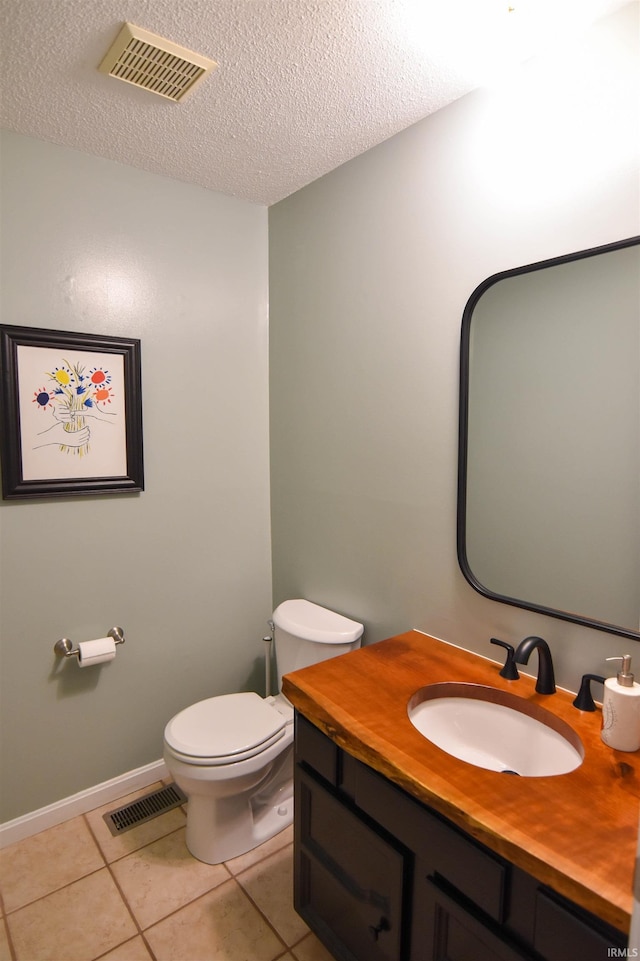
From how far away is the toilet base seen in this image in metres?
1.74

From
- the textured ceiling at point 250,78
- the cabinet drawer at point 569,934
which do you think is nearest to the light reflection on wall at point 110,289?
the textured ceiling at point 250,78

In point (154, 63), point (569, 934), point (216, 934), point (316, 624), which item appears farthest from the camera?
point (316, 624)

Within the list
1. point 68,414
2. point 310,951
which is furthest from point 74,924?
point 68,414

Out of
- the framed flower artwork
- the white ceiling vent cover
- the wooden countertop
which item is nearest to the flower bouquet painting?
the framed flower artwork

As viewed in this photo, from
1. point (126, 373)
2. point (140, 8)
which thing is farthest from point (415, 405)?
point (140, 8)

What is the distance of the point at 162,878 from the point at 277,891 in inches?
15.7

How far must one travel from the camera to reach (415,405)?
171 cm

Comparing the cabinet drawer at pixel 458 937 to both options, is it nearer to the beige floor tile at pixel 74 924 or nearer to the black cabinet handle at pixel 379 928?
the black cabinet handle at pixel 379 928

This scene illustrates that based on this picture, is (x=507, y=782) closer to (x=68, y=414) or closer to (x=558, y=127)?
(x=558, y=127)

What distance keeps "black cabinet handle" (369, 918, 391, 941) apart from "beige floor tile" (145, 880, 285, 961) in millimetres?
484

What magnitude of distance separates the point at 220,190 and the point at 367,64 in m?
0.96

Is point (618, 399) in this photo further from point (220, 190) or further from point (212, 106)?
point (220, 190)

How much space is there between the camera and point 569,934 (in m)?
0.79

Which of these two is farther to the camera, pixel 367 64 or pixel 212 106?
pixel 212 106
